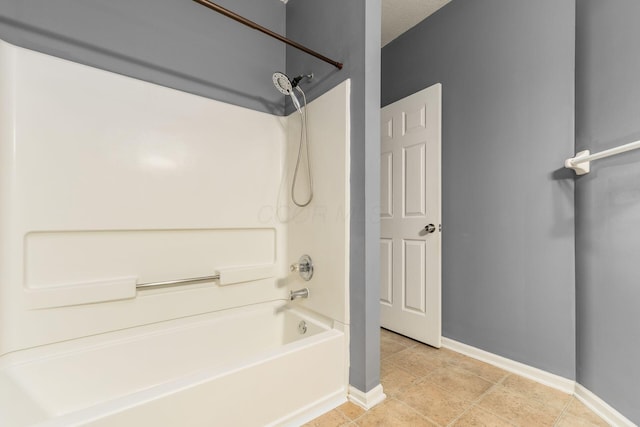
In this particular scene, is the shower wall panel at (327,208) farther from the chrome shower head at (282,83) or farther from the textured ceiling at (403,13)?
the textured ceiling at (403,13)

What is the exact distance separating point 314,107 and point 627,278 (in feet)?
5.71

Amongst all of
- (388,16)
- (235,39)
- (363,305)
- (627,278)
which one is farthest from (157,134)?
(627,278)

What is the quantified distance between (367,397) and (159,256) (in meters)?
1.31

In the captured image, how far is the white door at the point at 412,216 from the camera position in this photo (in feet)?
6.81

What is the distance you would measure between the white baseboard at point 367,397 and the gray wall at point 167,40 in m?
1.79

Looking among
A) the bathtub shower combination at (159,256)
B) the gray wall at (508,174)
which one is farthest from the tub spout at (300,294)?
the gray wall at (508,174)

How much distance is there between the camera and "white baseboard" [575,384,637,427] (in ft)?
3.95

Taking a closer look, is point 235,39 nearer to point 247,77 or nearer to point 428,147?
point 247,77

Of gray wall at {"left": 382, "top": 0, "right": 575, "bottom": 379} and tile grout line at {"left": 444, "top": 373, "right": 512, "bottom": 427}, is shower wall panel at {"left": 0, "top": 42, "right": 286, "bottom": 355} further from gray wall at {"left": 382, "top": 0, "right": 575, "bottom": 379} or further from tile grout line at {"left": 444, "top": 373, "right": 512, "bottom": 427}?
gray wall at {"left": 382, "top": 0, "right": 575, "bottom": 379}

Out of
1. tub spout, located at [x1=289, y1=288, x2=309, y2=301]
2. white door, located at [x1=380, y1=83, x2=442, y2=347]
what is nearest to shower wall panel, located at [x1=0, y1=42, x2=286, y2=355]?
tub spout, located at [x1=289, y1=288, x2=309, y2=301]

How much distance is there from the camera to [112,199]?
137 centimetres

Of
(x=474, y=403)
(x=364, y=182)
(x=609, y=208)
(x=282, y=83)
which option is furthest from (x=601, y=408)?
(x=282, y=83)

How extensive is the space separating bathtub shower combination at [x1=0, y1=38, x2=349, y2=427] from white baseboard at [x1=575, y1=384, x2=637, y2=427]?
119 centimetres

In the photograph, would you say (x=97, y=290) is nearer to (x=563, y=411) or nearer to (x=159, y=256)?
(x=159, y=256)
